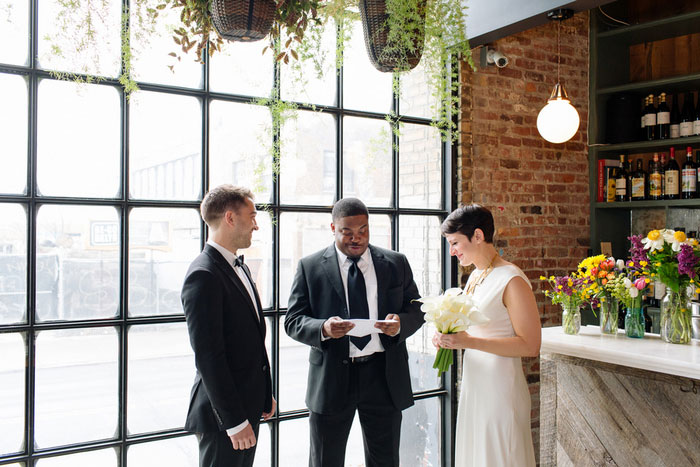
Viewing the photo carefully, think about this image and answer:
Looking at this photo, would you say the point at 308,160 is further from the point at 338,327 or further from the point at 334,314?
the point at 338,327

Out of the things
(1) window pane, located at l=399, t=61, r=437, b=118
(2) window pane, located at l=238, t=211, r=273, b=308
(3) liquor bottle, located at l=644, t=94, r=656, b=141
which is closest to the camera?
(2) window pane, located at l=238, t=211, r=273, b=308

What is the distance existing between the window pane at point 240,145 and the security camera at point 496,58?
1616mm

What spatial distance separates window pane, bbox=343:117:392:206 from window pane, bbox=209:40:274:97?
568 millimetres

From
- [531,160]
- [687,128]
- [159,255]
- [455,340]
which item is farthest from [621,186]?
[159,255]

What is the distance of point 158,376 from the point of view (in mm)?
2814

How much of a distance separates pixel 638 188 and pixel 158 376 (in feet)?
11.4

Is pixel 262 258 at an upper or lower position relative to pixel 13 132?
lower

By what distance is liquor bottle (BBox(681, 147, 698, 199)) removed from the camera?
3.87m

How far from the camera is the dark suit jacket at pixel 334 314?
2.57 metres

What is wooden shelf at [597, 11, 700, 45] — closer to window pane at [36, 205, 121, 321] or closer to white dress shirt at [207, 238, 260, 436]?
white dress shirt at [207, 238, 260, 436]

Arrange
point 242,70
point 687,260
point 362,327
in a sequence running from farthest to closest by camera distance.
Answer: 1. point 242,70
2. point 362,327
3. point 687,260

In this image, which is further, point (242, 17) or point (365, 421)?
point (365, 421)

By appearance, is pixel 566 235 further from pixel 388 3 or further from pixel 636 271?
pixel 388 3

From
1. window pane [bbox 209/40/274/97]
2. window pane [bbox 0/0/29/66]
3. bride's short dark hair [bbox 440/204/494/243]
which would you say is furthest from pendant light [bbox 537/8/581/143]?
window pane [bbox 0/0/29/66]
